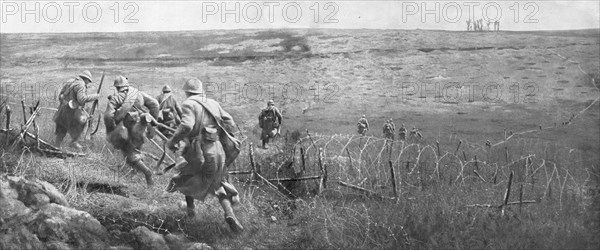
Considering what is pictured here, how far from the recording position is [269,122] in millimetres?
12148

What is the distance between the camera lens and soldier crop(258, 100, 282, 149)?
1210 cm

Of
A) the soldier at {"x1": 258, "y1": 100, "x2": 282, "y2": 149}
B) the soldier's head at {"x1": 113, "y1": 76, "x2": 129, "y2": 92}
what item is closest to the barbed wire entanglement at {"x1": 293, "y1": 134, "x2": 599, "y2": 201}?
the soldier at {"x1": 258, "y1": 100, "x2": 282, "y2": 149}

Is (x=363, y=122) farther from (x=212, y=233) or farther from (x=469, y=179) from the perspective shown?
(x=212, y=233)

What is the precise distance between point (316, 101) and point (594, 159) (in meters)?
3.98

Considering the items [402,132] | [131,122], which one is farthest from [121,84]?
[402,132]

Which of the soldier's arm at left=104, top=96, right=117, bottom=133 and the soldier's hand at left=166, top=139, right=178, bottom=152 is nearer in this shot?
the soldier's hand at left=166, top=139, right=178, bottom=152

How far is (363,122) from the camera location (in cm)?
1212

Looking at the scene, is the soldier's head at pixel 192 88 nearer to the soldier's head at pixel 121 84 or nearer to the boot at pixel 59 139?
the soldier's head at pixel 121 84

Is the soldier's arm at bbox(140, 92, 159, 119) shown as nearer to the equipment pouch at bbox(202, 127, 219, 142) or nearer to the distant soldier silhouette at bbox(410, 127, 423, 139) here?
the equipment pouch at bbox(202, 127, 219, 142)

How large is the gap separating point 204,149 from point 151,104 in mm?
1243

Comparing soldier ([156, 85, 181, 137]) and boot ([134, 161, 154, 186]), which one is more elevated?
soldier ([156, 85, 181, 137])

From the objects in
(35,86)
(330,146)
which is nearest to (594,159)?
(330,146)

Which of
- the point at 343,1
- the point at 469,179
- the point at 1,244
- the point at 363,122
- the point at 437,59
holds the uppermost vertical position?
the point at 343,1

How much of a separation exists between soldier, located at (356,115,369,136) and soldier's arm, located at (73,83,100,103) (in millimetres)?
3708
